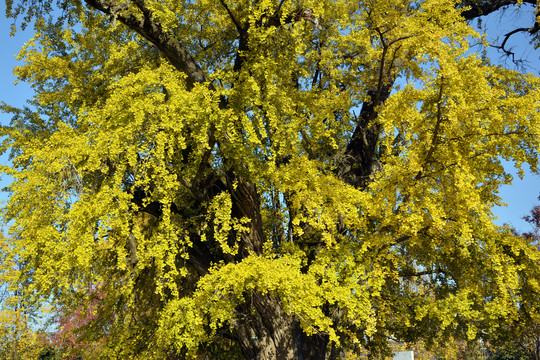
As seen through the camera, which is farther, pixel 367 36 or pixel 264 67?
pixel 367 36

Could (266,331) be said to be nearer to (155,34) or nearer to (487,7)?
(155,34)

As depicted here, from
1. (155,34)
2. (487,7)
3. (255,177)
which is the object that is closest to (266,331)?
(255,177)

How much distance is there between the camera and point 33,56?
29.1 feet

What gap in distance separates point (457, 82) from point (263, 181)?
3544mm

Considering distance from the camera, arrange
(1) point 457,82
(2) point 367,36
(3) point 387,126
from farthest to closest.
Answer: (2) point 367,36
(3) point 387,126
(1) point 457,82

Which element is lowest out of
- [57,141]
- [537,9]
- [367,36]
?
[57,141]

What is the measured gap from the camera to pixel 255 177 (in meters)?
7.49

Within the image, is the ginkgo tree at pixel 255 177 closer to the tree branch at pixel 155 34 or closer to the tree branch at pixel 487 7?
the tree branch at pixel 155 34

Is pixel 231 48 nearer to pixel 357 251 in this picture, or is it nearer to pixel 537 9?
pixel 357 251

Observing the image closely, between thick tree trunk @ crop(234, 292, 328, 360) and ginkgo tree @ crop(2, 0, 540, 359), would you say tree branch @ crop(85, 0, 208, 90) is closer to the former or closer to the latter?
ginkgo tree @ crop(2, 0, 540, 359)

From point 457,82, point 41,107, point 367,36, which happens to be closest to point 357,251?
point 457,82

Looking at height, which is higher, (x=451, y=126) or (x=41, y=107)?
(x=41, y=107)

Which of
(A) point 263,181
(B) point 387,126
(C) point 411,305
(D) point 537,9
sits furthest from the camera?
(D) point 537,9

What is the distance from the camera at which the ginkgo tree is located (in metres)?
6.78
